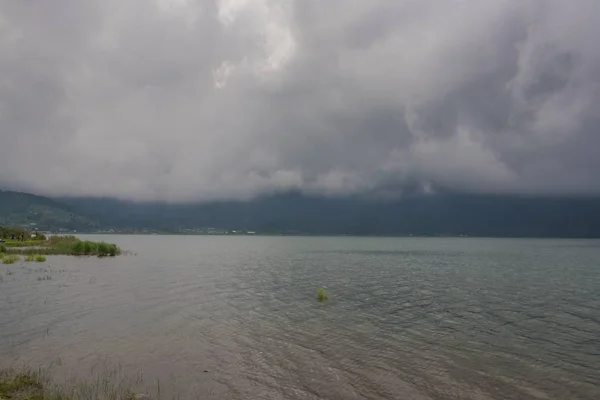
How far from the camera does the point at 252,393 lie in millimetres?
20438

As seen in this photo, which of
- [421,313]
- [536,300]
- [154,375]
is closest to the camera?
[154,375]

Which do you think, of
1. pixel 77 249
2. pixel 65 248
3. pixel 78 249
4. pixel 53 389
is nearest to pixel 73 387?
pixel 53 389

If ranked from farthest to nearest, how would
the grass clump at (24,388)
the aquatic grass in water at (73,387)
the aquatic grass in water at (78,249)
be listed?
the aquatic grass in water at (78,249), the aquatic grass in water at (73,387), the grass clump at (24,388)

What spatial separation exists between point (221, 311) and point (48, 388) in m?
22.7

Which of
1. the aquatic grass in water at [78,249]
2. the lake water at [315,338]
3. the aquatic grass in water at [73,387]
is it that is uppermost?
the aquatic grass in water at [78,249]

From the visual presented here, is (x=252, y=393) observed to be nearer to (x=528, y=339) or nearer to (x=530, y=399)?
(x=530, y=399)

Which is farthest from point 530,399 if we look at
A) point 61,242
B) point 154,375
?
point 61,242

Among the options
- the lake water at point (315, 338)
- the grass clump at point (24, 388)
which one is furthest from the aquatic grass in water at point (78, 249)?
the grass clump at point (24, 388)

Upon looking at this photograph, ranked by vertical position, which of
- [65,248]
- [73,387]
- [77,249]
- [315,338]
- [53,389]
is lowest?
[315,338]

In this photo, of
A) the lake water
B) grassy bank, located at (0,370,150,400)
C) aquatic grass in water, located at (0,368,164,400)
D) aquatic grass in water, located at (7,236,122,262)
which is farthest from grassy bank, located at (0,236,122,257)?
grassy bank, located at (0,370,150,400)

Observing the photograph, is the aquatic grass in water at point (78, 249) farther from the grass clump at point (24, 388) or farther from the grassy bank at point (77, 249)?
the grass clump at point (24, 388)

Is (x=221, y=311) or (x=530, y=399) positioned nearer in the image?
(x=530, y=399)

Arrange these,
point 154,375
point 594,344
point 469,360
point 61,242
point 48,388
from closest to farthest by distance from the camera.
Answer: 1. point 48,388
2. point 154,375
3. point 469,360
4. point 594,344
5. point 61,242

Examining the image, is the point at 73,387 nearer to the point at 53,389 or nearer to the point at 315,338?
the point at 53,389
